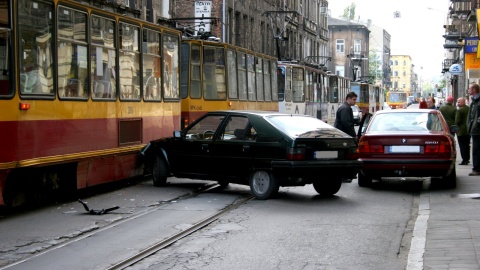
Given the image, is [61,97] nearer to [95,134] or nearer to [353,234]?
[95,134]

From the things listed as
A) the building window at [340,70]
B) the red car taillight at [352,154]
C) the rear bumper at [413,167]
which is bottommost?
the rear bumper at [413,167]

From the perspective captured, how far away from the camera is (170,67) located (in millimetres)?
19094

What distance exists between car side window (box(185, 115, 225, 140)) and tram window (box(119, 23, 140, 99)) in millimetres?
1454

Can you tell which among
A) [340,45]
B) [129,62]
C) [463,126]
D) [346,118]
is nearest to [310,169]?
[129,62]

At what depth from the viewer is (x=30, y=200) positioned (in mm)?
13062

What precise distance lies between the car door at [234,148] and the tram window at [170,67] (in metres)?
3.80

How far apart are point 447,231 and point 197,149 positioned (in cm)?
597

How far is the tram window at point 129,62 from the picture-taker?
16281 mm

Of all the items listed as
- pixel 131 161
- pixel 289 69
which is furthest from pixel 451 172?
pixel 289 69

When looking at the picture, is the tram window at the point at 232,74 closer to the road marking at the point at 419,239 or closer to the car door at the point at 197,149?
the car door at the point at 197,149

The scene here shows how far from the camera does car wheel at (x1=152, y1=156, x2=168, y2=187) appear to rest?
16.5 meters

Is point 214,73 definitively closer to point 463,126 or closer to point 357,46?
point 463,126

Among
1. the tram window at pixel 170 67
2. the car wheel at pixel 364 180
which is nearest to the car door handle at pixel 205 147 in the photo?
the car wheel at pixel 364 180

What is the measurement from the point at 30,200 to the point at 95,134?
223 cm
